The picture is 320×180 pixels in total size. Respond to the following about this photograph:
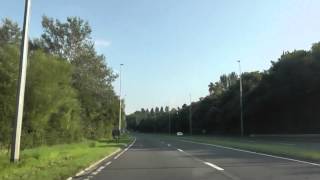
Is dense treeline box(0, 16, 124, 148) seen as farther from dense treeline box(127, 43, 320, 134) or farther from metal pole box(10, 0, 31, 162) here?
dense treeline box(127, 43, 320, 134)

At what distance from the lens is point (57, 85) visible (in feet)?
155

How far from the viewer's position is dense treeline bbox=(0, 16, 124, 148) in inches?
1678

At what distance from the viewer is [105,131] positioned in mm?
96000

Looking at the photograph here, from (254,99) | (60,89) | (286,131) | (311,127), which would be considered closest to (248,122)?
(254,99)

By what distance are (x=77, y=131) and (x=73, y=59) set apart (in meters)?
14.3

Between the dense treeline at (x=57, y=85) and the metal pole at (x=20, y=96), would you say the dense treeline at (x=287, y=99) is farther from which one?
the metal pole at (x=20, y=96)

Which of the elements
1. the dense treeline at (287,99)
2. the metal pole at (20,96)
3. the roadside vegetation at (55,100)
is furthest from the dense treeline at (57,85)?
the dense treeline at (287,99)

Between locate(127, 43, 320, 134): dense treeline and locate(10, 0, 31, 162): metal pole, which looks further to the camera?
locate(127, 43, 320, 134): dense treeline

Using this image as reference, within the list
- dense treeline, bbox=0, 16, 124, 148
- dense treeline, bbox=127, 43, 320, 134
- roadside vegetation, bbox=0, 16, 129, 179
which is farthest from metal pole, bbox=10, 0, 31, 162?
dense treeline, bbox=127, 43, 320, 134

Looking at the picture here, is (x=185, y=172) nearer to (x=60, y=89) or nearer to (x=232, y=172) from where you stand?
(x=232, y=172)

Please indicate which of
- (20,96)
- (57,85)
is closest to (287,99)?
Result: (57,85)

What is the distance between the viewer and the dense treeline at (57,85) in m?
42.6

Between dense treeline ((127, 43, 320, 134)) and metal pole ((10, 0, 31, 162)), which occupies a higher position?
dense treeline ((127, 43, 320, 134))

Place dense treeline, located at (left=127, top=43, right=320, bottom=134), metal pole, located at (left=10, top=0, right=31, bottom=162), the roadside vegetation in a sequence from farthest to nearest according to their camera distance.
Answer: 1. dense treeline, located at (left=127, top=43, right=320, bottom=134)
2. the roadside vegetation
3. metal pole, located at (left=10, top=0, right=31, bottom=162)
